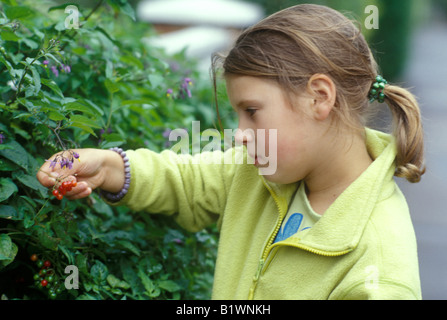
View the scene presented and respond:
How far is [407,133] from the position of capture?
73.2 inches

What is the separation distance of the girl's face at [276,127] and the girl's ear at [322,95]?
19mm

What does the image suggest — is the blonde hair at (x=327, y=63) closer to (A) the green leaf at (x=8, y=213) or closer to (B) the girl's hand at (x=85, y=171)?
(B) the girl's hand at (x=85, y=171)

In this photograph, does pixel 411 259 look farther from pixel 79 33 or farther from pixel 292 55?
pixel 79 33

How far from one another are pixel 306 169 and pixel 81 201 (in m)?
0.76

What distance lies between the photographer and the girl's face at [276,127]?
1.77m

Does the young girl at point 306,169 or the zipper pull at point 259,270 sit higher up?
the young girl at point 306,169

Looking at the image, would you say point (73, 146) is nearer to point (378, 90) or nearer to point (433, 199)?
point (378, 90)

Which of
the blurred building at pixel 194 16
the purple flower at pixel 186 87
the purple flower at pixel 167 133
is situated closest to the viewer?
the purple flower at pixel 186 87

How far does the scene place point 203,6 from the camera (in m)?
7.86

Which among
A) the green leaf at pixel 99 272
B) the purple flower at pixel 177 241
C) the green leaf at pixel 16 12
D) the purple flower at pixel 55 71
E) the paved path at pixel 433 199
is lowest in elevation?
the paved path at pixel 433 199

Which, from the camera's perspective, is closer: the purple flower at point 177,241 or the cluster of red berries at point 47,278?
the cluster of red berries at point 47,278

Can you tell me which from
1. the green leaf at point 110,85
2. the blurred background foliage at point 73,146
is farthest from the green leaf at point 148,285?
the green leaf at point 110,85

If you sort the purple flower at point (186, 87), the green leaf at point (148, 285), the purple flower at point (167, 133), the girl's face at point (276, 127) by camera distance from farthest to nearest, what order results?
the purple flower at point (167, 133) < the purple flower at point (186, 87) < the green leaf at point (148, 285) < the girl's face at point (276, 127)
